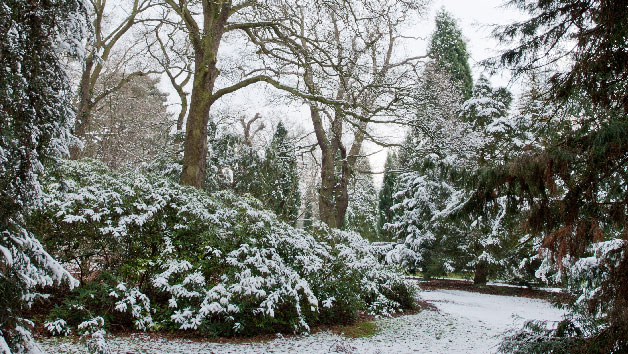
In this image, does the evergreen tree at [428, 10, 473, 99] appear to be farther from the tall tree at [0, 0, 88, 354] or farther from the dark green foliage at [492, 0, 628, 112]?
the tall tree at [0, 0, 88, 354]

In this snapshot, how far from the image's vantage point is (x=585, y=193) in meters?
3.11

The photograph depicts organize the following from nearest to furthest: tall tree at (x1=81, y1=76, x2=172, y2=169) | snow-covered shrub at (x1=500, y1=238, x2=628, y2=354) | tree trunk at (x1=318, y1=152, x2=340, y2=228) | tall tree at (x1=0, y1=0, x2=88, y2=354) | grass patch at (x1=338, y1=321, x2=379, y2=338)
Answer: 1. tall tree at (x1=0, y1=0, x2=88, y2=354)
2. snow-covered shrub at (x1=500, y1=238, x2=628, y2=354)
3. grass patch at (x1=338, y1=321, x2=379, y2=338)
4. tree trunk at (x1=318, y1=152, x2=340, y2=228)
5. tall tree at (x1=81, y1=76, x2=172, y2=169)

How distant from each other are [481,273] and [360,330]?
34.3ft

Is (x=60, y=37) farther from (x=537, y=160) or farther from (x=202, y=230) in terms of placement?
(x=202, y=230)

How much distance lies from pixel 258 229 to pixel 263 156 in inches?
327

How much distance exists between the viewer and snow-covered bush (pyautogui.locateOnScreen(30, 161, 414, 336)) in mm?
4926

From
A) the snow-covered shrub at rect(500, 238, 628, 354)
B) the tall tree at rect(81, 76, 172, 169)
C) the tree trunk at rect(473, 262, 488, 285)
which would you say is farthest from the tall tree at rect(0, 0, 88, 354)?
the tree trunk at rect(473, 262, 488, 285)

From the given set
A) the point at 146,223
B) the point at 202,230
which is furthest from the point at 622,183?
the point at 146,223

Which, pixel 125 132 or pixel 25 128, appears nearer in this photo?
pixel 25 128

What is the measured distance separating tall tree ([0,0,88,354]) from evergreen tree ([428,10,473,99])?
19.8 metres

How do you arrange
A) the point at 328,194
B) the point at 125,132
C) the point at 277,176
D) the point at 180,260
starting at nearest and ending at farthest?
the point at 180,260 → the point at 328,194 → the point at 277,176 → the point at 125,132

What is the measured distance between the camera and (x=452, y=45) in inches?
822

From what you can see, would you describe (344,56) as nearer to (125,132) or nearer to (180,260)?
(180,260)

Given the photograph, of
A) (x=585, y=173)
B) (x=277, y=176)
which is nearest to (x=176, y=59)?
(x=277, y=176)
